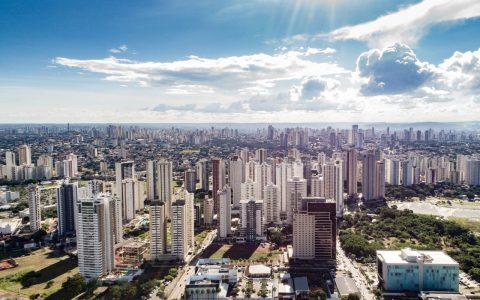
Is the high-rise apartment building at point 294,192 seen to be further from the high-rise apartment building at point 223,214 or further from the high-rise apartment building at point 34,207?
the high-rise apartment building at point 34,207

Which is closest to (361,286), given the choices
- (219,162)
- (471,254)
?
(471,254)

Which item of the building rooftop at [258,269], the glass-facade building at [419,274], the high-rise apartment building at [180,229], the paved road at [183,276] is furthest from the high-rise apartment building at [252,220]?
the glass-facade building at [419,274]

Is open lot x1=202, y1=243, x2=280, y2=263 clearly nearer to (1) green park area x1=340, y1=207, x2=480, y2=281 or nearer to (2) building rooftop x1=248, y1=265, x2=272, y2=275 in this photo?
(2) building rooftop x1=248, y1=265, x2=272, y2=275

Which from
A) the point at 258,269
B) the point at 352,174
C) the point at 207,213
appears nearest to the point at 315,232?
the point at 258,269

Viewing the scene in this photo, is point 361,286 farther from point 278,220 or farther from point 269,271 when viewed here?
point 278,220

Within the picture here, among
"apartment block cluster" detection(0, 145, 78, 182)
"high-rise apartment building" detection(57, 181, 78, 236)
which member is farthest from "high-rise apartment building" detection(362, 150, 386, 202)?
"apartment block cluster" detection(0, 145, 78, 182)

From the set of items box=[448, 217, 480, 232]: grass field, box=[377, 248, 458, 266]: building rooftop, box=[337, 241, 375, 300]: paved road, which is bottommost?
box=[337, 241, 375, 300]: paved road
